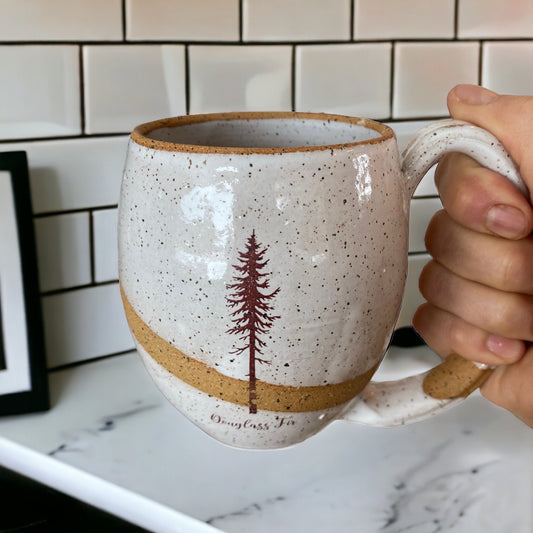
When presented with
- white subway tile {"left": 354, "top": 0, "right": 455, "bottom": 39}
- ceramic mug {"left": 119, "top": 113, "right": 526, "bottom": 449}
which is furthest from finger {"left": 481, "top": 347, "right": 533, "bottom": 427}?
white subway tile {"left": 354, "top": 0, "right": 455, "bottom": 39}

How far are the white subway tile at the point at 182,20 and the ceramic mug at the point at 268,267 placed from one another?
0.72 feet

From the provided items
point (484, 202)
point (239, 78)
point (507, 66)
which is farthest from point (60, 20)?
point (507, 66)

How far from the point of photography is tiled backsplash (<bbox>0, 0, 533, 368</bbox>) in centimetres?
60

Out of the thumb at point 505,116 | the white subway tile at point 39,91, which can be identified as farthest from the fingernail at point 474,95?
the white subway tile at point 39,91

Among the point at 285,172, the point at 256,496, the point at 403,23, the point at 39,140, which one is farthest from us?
the point at 403,23

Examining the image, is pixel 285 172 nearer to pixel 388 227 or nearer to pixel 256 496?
pixel 388 227

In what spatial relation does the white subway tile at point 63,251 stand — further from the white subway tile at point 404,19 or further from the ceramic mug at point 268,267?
the white subway tile at point 404,19

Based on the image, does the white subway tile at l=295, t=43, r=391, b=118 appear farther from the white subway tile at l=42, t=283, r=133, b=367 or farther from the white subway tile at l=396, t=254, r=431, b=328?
the white subway tile at l=42, t=283, r=133, b=367

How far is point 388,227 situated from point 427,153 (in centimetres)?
7

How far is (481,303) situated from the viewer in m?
0.52

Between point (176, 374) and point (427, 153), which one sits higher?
point (427, 153)

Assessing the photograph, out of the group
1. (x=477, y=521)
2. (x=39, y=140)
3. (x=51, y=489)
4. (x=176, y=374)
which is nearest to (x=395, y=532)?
(x=477, y=521)

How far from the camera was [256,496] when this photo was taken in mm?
478

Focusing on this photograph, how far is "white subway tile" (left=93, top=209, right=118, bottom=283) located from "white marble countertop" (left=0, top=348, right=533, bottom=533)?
12cm
